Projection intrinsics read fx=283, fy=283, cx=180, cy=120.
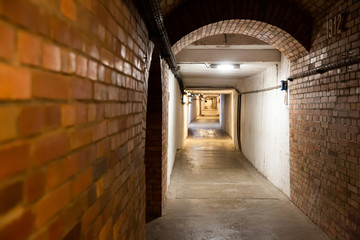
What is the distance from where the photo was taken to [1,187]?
0.72 m

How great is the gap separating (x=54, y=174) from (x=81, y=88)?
404 millimetres

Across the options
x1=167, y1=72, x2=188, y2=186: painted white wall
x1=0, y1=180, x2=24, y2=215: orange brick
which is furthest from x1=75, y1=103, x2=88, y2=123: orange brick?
x1=167, y1=72, x2=188, y2=186: painted white wall

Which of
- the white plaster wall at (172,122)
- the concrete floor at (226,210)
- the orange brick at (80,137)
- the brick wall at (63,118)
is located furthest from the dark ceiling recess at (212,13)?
the orange brick at (80,137)

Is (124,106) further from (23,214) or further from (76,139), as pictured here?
(23,214)

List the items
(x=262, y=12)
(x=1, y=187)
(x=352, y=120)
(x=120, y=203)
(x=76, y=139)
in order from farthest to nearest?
(x=262, y=12), (x=352, y=120), (x=120, y=203), (x=76, y=139), (x=1, y=187)

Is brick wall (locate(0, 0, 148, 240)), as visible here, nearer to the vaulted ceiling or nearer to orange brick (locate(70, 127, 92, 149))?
orange brick (locate(70, 127, 92, 149))

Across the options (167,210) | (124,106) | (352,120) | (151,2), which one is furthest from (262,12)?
(167,210)

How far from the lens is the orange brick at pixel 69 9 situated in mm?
1031

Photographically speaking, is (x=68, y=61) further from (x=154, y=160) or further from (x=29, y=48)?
(x=154, y=160)

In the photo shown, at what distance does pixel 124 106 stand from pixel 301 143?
3.72 meters

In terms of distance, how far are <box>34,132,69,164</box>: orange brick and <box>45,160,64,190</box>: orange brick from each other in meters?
0.03

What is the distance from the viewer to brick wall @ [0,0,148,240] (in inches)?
29.8

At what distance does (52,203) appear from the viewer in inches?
38.6

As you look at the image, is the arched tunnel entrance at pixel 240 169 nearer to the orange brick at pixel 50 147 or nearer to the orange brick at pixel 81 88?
the orange brick at pixel 81 88
